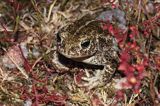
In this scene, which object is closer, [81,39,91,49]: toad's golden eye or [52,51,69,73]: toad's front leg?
[81,39,91,49]: toad's golden eye

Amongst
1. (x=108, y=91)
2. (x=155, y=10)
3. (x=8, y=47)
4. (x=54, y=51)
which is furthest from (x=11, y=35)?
(x=155, y=10)

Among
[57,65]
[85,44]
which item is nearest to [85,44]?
[85,44]

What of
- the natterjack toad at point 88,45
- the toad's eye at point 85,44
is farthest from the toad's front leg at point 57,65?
the toad's eye at point 85,44

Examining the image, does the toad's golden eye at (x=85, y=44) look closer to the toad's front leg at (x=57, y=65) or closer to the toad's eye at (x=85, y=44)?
the toad's eye at (x=85, y=44)

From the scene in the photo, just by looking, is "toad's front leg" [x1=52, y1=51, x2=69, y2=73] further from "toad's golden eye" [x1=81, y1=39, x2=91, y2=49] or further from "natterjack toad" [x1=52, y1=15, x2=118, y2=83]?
"toad's golden eye" [x1=81, y1=39, x2=91, y2=49]

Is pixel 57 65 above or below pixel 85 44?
below

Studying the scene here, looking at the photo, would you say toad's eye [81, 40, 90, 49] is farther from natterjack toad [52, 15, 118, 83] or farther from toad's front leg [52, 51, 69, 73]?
toad's front leg [52, 51, 69, 73]

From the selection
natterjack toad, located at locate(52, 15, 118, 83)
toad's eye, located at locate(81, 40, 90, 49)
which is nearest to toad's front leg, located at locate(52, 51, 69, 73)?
natterjack toad, located at locate(52, 15, 118, 83)

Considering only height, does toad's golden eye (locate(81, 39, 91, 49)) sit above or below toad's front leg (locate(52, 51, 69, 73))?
above

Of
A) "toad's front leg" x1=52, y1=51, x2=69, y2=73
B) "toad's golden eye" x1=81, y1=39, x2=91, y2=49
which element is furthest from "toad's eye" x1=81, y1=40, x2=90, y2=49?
"toad's front leg" x1=52, y1=51, x2=69, y2=73

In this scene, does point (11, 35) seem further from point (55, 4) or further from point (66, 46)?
point (66, 46)

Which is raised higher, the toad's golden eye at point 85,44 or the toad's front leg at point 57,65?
the toad's golden eye at point 85,44

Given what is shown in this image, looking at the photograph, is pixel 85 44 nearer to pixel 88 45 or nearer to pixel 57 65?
pixel 88 45
